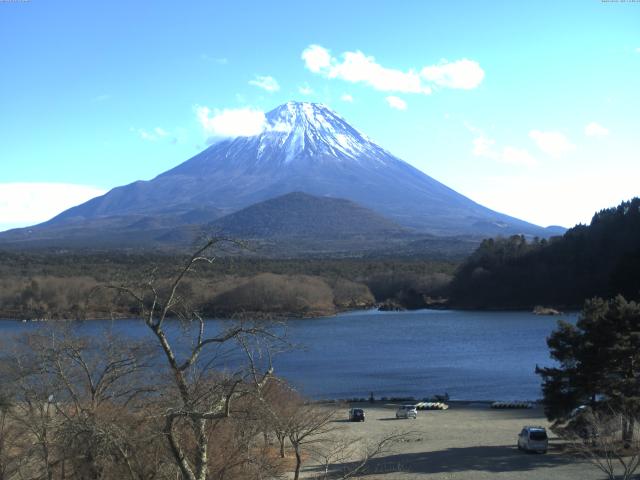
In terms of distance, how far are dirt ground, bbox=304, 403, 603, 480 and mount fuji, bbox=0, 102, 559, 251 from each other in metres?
98.8

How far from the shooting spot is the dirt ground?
1245cm

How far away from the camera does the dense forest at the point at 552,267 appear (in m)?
55.4

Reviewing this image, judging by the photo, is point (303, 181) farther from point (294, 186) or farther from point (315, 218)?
point (315, 218)

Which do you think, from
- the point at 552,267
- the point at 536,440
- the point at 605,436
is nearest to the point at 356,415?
the point at 536,440

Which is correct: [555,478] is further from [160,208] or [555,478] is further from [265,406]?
[160,208]

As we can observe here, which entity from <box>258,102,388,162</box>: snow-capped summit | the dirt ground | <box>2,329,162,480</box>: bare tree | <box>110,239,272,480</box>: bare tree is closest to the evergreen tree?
the dirt ground

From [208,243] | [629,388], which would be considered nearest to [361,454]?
[629,388]

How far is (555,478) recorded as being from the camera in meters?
11.8

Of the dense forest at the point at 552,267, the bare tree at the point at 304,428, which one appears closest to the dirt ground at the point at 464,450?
the bare tree at the point at 304,428

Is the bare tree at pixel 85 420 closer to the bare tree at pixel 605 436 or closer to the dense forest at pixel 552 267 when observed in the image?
the bare tree at pixel 605 436

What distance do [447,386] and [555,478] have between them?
571 inches

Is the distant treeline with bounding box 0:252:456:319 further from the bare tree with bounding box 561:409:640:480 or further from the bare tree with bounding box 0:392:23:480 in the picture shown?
the bare tree with bounding box 0:392:23:480

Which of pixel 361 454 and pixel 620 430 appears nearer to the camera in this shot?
pixel 620 430

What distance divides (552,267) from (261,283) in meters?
21.0
